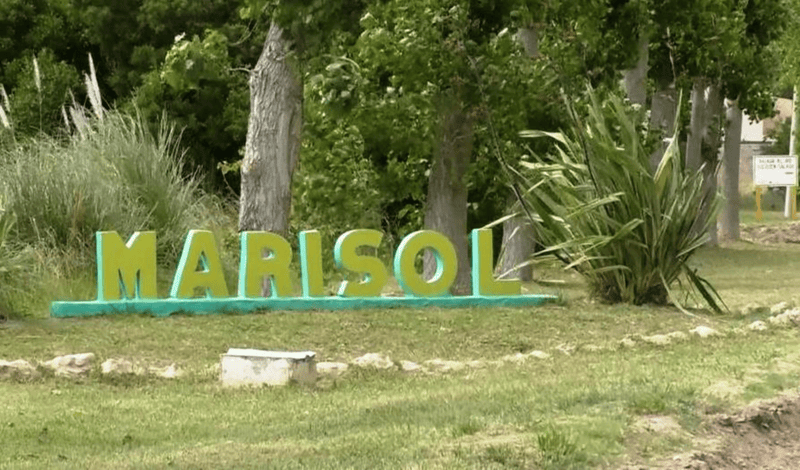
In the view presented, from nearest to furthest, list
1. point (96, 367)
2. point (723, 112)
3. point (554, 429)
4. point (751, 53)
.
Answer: point (554, 429)
point (96, 367)
point (751, 53)
point (723, 112)

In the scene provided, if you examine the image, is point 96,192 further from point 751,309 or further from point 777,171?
point 777,171

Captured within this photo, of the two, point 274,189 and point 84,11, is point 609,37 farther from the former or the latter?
point 84,11

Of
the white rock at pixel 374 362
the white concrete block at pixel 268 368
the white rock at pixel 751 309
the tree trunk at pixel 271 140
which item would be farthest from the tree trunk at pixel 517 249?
the white concrete block at pixel 268 368

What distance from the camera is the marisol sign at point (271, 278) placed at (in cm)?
1627

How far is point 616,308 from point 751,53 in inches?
495

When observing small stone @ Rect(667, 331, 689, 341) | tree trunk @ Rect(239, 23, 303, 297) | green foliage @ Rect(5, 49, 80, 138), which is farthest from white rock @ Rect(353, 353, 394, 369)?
green foliage @ Rect(5, 49, 80, 138)

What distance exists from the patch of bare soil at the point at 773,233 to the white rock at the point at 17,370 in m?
31.7

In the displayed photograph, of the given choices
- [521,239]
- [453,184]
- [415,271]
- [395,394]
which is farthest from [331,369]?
[521,239]

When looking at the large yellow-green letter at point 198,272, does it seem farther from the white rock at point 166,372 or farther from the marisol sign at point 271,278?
the white rock at point 166,372

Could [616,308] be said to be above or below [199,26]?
below

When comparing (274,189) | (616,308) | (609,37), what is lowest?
(616,308)

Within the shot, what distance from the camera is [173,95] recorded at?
112 feet

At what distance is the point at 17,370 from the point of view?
12.4m

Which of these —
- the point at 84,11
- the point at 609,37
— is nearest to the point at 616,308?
the point at 609,37
